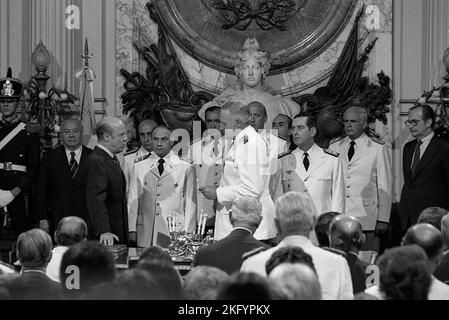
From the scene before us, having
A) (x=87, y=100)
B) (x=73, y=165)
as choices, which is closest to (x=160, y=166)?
(x=73, y=165)

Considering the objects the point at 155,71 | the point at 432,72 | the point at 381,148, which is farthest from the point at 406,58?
the point at 155,71

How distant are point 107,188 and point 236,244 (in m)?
2.12

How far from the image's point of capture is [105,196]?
762 cm

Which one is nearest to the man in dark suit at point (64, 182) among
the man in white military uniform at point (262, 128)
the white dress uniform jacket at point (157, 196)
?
the white dress uniform jacket at point (157, 196)

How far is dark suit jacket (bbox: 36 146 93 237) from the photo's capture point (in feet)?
28.7

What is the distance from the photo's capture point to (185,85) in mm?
10914

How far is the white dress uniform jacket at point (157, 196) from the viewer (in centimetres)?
888

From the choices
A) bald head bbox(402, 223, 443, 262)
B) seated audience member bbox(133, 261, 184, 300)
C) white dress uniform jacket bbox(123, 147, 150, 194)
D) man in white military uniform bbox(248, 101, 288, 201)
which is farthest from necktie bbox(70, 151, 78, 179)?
seated audience member bbox(133, 261, 184, 300)

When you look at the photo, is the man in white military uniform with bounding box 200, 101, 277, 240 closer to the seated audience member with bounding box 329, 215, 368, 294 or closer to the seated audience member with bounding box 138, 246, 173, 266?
the seated audience member with bounding box 329, 215, 368, 294

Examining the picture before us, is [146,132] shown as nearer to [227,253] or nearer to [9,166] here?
[9,166]

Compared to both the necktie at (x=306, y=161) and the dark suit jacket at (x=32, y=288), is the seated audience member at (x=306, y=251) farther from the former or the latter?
the necktie at (x=306, y=161)

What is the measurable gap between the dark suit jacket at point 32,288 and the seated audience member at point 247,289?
3.40 ft
